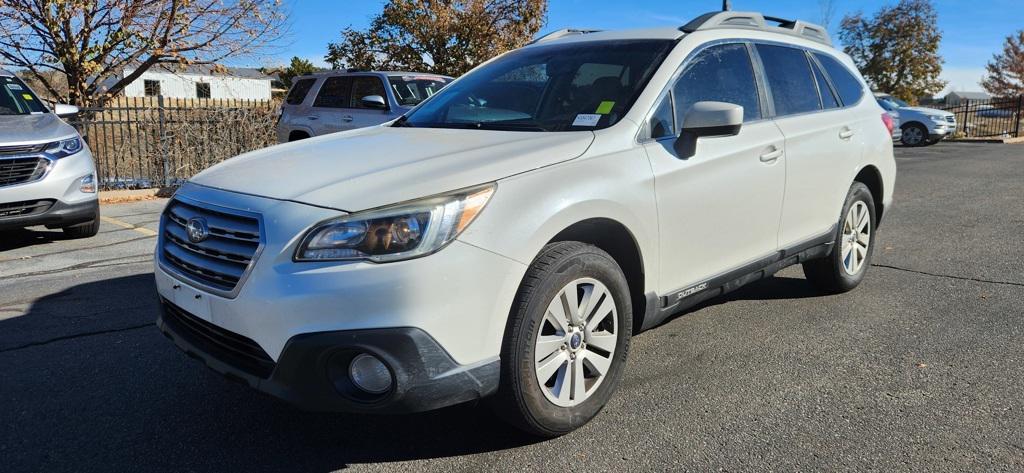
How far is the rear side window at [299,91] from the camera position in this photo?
39.7 ft

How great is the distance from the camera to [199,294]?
2859 mm

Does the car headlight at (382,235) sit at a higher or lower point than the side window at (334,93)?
lower

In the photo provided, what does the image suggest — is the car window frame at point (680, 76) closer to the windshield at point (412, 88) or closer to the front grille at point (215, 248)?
the front grille at point (215, 248)

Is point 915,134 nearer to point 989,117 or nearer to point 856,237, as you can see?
point 989,117

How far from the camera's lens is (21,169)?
Answer: 667 cm

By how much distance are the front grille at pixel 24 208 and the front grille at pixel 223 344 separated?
15.1ft

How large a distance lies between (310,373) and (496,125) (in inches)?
64.5

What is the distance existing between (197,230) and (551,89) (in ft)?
6.20

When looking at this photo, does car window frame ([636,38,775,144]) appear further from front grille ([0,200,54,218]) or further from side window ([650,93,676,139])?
front grille ([0,200,54,218])

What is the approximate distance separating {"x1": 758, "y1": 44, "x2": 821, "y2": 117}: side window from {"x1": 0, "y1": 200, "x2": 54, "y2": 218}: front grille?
6128 mm

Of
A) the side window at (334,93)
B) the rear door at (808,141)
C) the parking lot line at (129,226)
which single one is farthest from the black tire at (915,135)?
the parking lot line at (129,226)

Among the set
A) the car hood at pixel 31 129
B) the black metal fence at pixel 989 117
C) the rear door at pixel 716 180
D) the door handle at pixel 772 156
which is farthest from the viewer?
the black metal fence at pixel 989 117

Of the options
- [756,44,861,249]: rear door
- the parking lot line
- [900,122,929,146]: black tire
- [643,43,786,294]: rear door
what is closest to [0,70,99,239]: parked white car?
the parking lot line

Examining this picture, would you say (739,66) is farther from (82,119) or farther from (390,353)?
(82,119)
